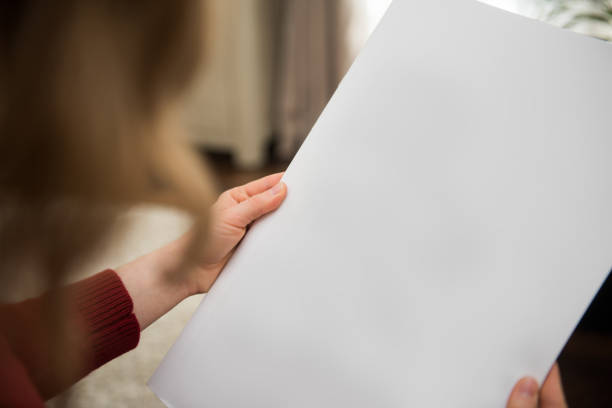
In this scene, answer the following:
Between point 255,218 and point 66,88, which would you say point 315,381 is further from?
point 66,88

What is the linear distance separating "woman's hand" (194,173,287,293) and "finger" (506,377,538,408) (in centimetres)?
→ 27

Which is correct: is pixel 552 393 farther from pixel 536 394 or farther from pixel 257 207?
pixel 257 207

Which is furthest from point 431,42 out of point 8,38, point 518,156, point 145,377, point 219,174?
point 219,174

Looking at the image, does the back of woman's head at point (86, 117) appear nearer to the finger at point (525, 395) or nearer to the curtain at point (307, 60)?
the finger at point (525, 395)

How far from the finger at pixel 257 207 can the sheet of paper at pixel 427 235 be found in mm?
10

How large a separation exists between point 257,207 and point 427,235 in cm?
17

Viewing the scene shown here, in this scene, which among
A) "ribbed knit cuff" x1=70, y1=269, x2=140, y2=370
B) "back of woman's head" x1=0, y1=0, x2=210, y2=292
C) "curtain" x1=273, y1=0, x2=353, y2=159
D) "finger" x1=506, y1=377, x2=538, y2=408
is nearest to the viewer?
"back of woman's head" x1=0, y1=0, x2=210, y2=292

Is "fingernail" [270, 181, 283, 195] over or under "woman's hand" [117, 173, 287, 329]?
over

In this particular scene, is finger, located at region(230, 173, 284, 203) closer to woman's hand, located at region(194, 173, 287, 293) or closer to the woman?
woman's hand, located at region(194, 173, 287, 293)

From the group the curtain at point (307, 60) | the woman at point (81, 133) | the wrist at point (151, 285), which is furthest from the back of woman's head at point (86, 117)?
the curtain at point (307, 60)

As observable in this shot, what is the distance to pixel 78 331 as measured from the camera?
0.50 metres

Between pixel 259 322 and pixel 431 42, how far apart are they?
1.03 ft

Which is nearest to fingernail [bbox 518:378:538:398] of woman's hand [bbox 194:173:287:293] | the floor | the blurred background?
woman's hand [bbox 194:173:287:293]

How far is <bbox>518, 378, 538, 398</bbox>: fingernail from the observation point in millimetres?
378
